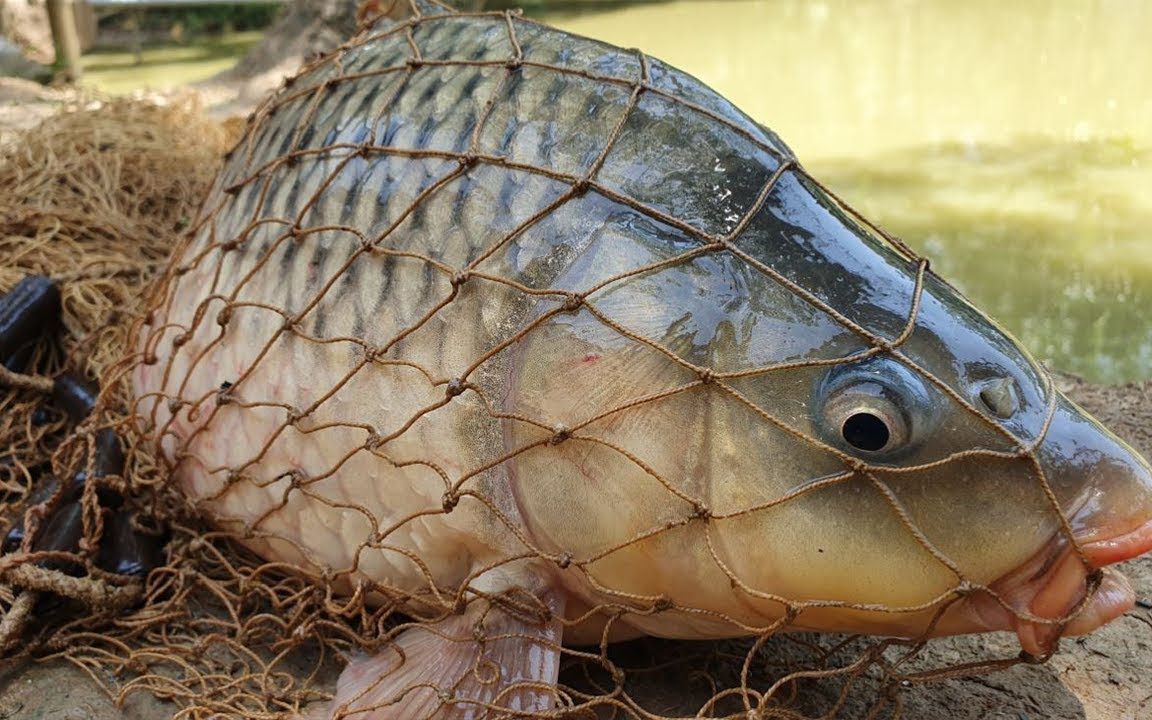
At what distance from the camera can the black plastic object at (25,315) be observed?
2383 millimetres

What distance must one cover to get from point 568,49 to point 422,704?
3.48 ft

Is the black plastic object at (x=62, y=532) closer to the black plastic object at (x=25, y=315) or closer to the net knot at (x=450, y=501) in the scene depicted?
the black plastic object at (x=25, y=315)

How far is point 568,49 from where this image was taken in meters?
1.88

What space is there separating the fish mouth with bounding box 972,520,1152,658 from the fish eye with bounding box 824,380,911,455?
0.21 meters

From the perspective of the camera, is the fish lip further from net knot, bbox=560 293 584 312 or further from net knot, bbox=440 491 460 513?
net knot, bbox=440 491 460 513

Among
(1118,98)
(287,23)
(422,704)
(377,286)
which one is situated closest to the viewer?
(422,704)

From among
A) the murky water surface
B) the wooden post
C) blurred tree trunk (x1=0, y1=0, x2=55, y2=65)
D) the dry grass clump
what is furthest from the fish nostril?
blurred tree trunk (x1=0, y1=0, x2=55, y2=65)

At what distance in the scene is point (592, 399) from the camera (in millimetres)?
1548

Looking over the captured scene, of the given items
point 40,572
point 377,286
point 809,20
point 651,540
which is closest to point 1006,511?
point 651,540

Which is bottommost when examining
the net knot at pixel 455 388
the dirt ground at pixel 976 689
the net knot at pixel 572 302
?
the dirt ground at pixel 976 689

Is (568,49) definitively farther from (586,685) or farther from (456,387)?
(586,685)

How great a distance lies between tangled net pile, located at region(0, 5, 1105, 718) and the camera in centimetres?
158

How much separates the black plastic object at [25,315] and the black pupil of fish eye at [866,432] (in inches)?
71.0

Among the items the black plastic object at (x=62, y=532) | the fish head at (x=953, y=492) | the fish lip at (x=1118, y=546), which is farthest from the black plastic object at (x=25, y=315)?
the fish lip at (x=1118, y=546)
